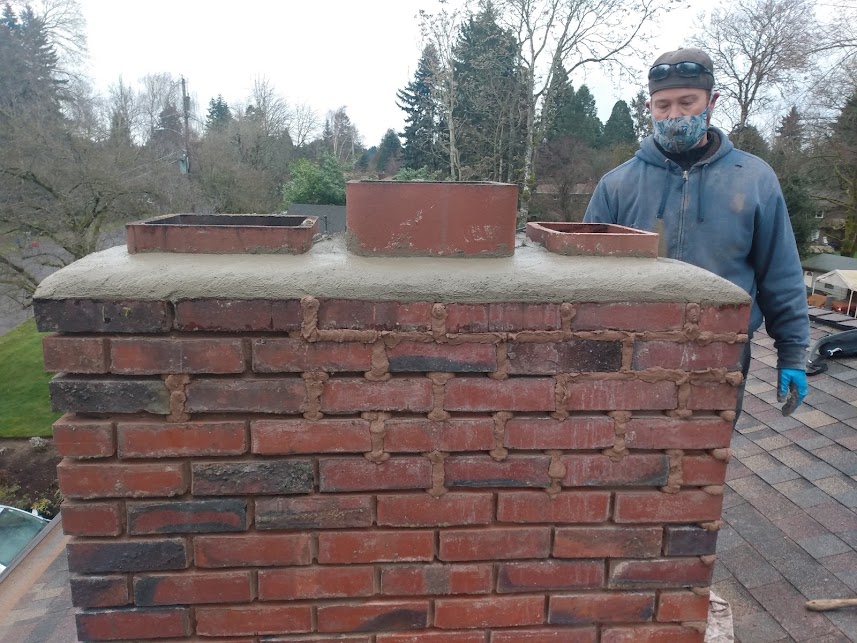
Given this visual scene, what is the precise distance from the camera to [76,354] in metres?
1.39

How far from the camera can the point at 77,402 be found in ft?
4.61

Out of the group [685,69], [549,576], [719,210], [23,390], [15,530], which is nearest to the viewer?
[549,576]

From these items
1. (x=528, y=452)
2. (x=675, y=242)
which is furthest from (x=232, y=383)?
(x=675, y=242)

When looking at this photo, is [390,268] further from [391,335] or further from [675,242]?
[675,242]

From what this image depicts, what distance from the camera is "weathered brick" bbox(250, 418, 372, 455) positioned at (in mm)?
1464

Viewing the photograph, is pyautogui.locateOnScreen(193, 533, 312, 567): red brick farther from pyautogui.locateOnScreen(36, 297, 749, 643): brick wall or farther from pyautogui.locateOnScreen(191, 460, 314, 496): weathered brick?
pyautogui.locateOnScreen(191, 460, 314, 496): weathered brick

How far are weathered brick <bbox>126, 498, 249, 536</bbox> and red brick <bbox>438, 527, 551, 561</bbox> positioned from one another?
1.71 feet

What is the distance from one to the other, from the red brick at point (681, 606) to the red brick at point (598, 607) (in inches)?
1.3

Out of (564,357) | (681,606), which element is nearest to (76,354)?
(564,357)

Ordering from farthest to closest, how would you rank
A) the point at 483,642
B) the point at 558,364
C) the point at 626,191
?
the point at 626,191, the point at 483,642, the point at 558,364

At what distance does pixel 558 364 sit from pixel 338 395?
543mm

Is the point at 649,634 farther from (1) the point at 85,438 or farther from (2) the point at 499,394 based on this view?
(1) the point at 85,438

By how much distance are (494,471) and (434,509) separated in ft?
0.59

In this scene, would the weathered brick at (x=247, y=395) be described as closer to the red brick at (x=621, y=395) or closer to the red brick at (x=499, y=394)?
the red brick at (x=499, y=394)
